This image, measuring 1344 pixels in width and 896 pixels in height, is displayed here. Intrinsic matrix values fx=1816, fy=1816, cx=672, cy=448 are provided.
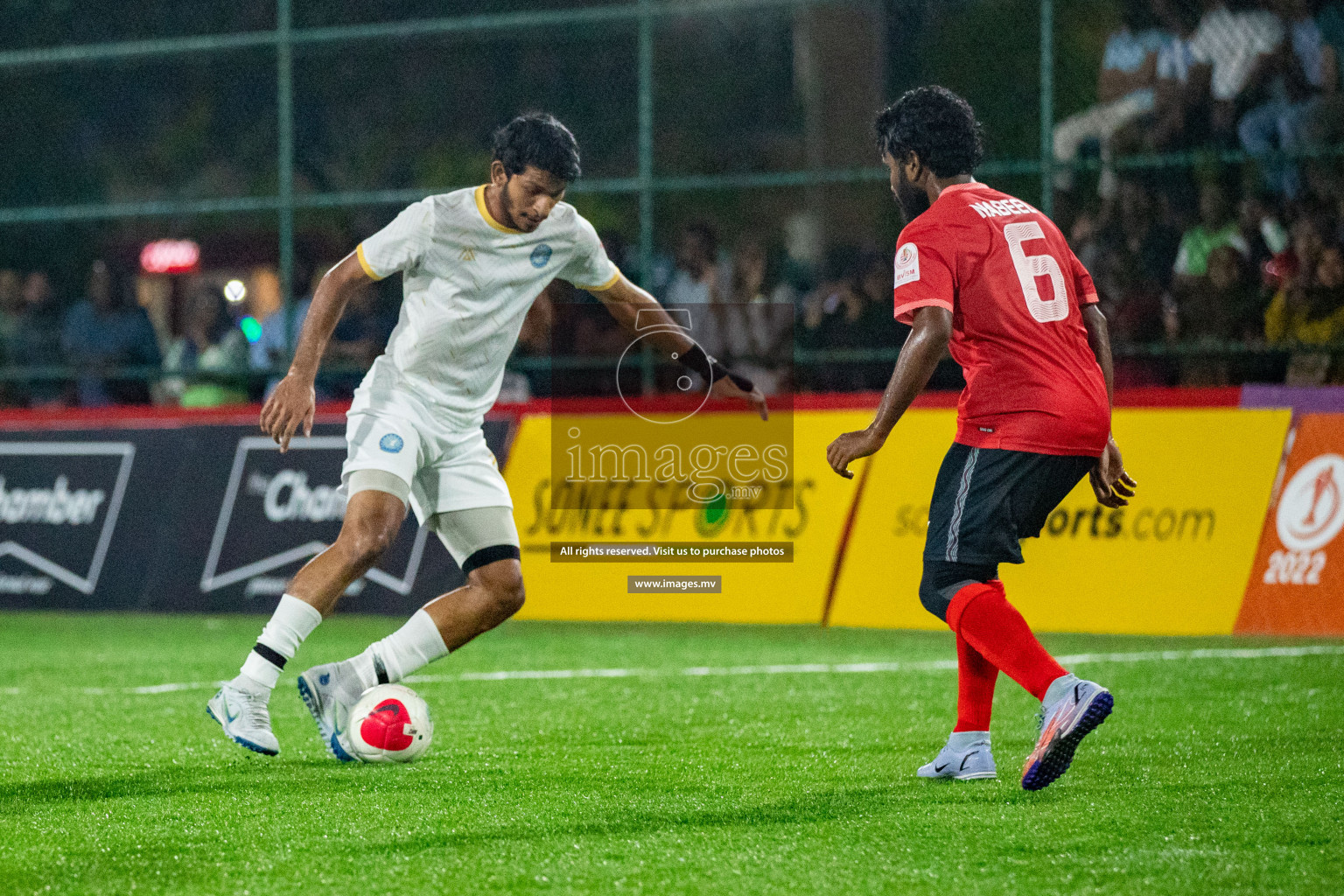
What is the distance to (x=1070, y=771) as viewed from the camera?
570 centimetres

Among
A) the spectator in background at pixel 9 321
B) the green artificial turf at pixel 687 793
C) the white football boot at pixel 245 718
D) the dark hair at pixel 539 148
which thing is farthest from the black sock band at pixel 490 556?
the spectator in background at pixel 9 321

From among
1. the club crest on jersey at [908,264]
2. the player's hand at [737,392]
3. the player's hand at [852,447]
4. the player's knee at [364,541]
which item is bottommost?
the player's knee at [364,541]

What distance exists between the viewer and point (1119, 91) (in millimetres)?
11875

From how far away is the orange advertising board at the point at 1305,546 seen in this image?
935 centimetres

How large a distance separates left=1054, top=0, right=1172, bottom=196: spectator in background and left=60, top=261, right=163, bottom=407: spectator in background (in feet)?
23.2

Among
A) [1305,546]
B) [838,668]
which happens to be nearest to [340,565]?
[838,668]

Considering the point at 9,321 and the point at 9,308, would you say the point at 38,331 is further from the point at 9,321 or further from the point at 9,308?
the point at 9,308

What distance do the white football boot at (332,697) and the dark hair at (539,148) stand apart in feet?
5.82

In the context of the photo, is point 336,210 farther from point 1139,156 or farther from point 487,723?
point 487,723

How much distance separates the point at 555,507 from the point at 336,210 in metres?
13.4

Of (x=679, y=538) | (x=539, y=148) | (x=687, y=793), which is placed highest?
(x=539, y=148)

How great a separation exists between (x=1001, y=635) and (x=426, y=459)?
6.91 feet

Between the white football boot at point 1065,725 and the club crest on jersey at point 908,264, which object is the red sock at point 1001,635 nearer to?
the white football boot at point 1065,725

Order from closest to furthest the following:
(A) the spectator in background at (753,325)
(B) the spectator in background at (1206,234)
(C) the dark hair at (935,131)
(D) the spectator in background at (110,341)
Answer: (C) the dark hair at (935,131) < (B) the spectator in background at (1206,234) < (A) the spectator in background at (753,325) < (D) the spectator in background at (110,341)
